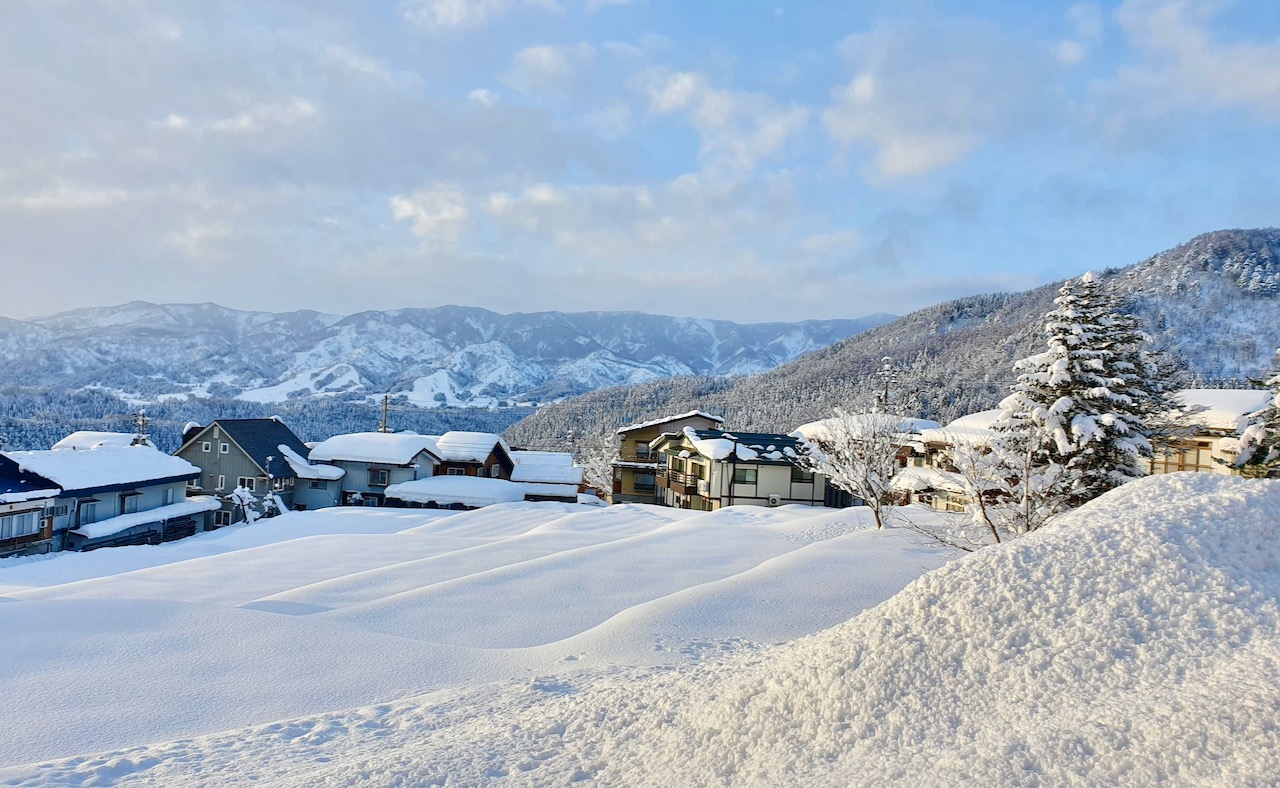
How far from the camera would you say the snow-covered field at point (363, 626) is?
7059 mm

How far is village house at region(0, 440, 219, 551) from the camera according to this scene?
26875mm

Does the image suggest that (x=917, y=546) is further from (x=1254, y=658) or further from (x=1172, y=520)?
(x=1254, y=658)

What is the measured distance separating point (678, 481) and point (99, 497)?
2934cm

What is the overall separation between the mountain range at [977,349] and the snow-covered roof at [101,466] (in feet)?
207

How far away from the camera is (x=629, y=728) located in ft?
21.6

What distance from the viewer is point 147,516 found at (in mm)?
31531

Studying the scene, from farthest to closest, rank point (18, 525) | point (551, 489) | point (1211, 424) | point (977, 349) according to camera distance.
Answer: point (977, 349) < point (551, 489) < point (18, 525) < point (1211, 424)

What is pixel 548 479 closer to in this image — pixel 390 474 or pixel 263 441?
pixel 390 474

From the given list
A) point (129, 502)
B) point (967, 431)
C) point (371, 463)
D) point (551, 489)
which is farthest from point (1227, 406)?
point (129, 502)

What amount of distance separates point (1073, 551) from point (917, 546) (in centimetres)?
952

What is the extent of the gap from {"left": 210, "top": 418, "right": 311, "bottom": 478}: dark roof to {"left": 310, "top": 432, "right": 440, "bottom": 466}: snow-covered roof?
1.81 metres

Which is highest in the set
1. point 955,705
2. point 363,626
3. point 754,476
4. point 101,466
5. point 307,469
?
point 955,705

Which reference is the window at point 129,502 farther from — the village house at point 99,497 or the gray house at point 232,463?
the gray house at point 232,463

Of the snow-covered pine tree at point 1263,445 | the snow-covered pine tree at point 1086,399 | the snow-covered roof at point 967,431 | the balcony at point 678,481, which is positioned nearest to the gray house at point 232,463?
the balcony at point 678,481
